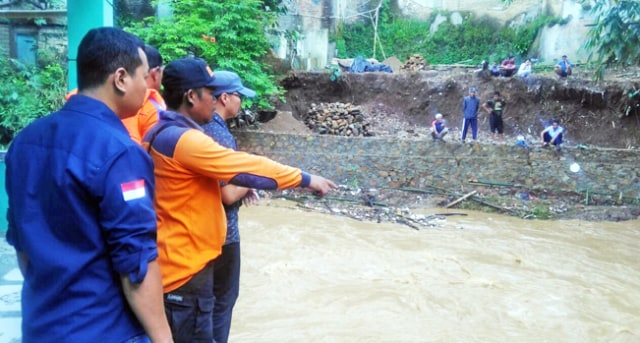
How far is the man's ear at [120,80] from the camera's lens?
4.45 feet

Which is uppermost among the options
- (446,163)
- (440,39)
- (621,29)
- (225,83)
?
(440,39)

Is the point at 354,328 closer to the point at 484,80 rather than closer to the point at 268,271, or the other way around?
the point at 268,271

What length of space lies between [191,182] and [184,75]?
1.47ft

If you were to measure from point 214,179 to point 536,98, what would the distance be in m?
16.5

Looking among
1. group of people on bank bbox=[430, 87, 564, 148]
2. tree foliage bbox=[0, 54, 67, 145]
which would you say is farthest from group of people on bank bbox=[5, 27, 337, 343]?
group of people on bank bbox=[430, 87, 564, 148]

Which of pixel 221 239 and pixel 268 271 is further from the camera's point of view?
pixel 268 271

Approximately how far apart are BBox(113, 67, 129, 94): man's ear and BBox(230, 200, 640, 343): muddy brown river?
10.1ft

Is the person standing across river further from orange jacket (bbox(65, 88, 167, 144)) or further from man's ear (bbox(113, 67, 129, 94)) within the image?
man's ear (bbox(113, 67, 129, 94))

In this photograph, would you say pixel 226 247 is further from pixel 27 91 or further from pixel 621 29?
pixel 621 29

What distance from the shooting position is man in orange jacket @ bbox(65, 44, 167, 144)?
2.25 m

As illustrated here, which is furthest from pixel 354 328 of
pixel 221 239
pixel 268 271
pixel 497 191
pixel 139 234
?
pixel 497 191

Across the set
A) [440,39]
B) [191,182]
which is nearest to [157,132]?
[191,182]

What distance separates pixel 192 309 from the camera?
192cm

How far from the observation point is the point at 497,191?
1117cm
